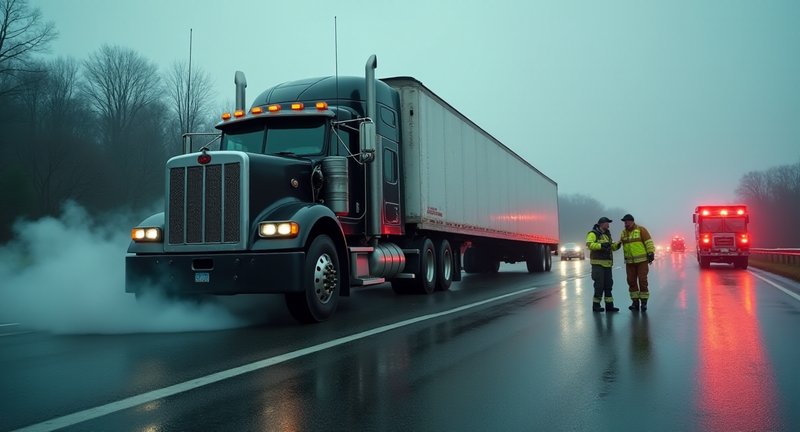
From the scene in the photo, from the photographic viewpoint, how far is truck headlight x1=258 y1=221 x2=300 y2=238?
773cm

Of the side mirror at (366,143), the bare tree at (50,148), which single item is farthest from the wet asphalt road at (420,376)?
the bare tree at (50,148)

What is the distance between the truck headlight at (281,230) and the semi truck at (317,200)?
13 millimetres

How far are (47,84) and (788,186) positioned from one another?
4537 inches

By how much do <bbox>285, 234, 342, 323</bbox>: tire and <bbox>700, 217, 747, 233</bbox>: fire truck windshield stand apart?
24.9 m

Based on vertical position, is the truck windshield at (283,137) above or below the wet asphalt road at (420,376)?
above

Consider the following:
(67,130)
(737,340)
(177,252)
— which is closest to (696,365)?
(737,340)

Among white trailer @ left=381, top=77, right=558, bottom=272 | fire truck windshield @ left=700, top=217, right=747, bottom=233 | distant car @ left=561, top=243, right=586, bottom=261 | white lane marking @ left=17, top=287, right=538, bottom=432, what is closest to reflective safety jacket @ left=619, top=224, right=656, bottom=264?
white trailer @ left=381, top=77, right=558, bottom=272

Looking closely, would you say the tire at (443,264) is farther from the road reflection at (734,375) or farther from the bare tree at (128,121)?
the bare tree at (128,121)

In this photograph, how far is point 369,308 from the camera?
10.6 m

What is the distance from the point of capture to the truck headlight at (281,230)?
773 cm

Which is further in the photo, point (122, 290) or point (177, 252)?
point (122, 290)

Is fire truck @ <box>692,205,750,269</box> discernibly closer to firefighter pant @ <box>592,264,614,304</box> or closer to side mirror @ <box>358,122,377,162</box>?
firefighter pant @ <box>592,264,614,304</box>

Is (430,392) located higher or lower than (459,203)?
lower

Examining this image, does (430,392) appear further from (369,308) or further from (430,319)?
(369,308)
